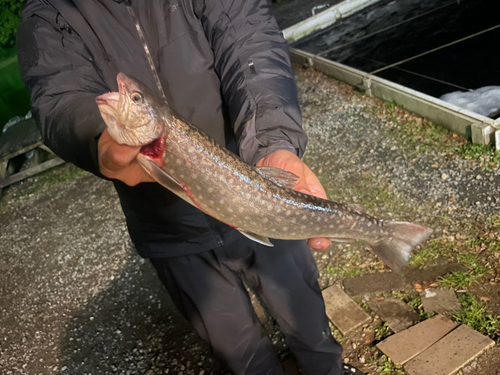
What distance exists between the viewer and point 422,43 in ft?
29.6

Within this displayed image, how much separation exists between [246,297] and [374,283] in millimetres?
1795


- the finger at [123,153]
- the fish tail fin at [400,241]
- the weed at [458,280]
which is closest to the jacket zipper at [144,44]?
the finger at [123,153]

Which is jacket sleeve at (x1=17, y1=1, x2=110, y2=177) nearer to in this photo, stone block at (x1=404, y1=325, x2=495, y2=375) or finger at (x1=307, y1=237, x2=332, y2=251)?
finger at (x1=307, y1=237, x2=332, y2=251)

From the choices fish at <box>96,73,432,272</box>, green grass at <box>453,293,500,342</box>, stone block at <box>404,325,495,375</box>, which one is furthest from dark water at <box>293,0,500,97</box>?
fish at <box>96,73,432,272</box>

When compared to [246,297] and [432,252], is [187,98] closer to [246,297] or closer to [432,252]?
[246,297]

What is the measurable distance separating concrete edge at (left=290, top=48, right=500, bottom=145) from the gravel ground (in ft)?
0.59

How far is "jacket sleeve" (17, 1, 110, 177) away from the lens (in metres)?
2.39

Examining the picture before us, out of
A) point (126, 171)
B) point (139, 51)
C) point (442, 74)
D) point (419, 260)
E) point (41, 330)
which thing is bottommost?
point (41, 330)

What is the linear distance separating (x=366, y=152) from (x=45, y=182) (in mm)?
7231

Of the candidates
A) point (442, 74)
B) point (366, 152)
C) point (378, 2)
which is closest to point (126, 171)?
point (366, 152)

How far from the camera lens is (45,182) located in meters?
9.48

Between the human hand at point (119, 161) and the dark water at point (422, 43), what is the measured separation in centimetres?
640

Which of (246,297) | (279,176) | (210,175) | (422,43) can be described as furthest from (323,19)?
(210,175)

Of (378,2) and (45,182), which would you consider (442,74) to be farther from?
(45,182)
